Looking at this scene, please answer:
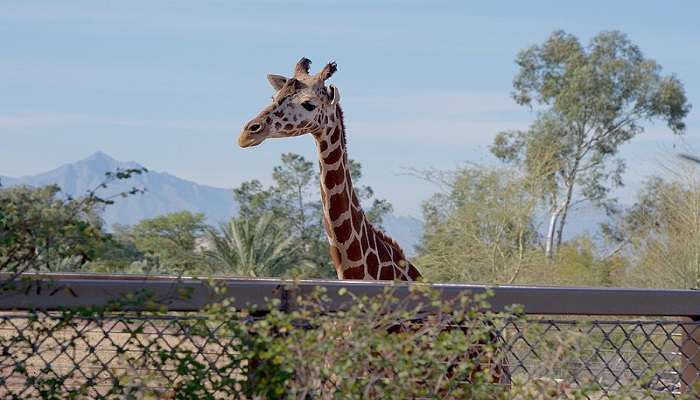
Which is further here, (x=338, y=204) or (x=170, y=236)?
(x=170, y=236)

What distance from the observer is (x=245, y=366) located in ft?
13.0

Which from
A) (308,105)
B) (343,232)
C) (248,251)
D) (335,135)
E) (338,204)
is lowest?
(343,232)

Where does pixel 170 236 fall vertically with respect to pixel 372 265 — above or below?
above

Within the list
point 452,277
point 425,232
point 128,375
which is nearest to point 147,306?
point 128,375

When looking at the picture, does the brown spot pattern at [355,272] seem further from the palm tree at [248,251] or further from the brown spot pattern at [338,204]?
the palm tree at [248,251]

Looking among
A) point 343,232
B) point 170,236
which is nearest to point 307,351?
point 343,232

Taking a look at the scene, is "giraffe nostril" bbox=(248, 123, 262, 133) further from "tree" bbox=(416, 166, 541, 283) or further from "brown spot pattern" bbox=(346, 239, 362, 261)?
"tree" bbox=(416, 166, 541, 283)

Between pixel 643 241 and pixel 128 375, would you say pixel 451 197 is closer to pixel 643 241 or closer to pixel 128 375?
pixel 643 241

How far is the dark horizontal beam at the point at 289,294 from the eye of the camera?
13.2ft

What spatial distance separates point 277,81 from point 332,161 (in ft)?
2.71

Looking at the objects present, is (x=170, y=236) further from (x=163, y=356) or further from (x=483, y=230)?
(x=163, y=356)

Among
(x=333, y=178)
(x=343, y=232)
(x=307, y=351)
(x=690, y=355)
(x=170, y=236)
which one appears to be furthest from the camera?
(x=170, y=236)

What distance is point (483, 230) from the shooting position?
1244 inches

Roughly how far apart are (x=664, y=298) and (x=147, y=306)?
1.76 metres
